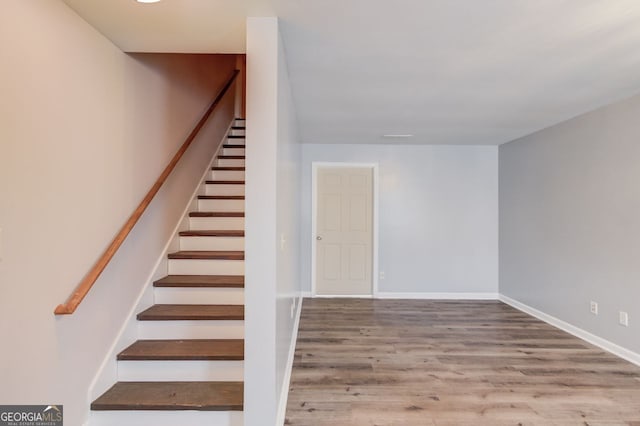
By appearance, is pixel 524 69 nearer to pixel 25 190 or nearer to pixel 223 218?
pixel 223 218

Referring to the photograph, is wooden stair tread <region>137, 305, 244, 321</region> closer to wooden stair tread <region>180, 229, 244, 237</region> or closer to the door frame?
wooden stair tread <region>180, 229, 244, 237</region>

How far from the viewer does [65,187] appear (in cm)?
167

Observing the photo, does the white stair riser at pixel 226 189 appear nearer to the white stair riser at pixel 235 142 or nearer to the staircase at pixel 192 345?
the staircase at pixel 192 345

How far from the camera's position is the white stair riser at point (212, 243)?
9.78ft

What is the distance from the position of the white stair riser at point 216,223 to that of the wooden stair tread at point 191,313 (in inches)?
36.0

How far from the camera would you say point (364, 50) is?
208 centimetres

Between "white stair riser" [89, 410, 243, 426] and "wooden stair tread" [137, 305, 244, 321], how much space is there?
58cm

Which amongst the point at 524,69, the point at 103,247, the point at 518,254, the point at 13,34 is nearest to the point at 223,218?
the point at 103,247

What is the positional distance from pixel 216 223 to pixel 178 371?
1.47 m

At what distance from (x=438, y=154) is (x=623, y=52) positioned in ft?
9.70

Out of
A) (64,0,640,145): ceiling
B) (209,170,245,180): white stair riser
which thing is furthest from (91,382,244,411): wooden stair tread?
(209,170,245,180): white stair riser

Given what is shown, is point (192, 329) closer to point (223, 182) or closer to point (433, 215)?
point (223, 182)

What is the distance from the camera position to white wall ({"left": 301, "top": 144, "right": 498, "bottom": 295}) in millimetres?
5027

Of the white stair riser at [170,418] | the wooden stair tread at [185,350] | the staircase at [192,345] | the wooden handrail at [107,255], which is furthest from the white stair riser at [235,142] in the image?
the white stair riser at [170,418]
